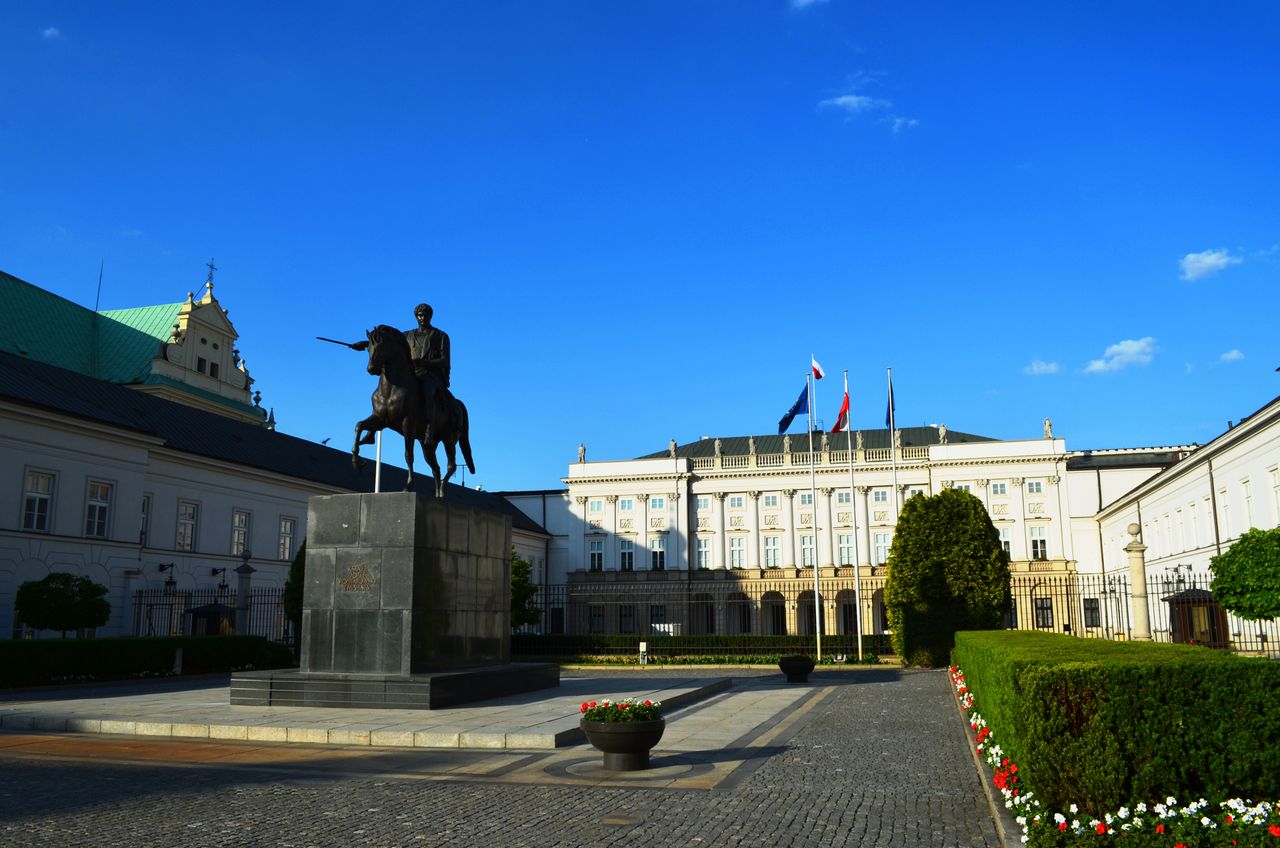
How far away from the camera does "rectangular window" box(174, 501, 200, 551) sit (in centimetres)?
4497

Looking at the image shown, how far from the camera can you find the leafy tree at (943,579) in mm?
35094

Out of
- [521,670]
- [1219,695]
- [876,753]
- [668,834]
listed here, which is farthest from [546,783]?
[521,670]

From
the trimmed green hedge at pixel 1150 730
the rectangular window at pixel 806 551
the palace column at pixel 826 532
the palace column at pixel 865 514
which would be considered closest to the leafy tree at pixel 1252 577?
the trimmed green hedge at pixel 1150 730

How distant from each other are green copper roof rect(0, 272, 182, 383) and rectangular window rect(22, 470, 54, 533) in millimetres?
19290

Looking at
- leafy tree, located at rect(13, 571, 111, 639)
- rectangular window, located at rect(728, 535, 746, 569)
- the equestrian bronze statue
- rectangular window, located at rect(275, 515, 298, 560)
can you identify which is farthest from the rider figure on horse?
rectangular window, located at rect(728, 535, 746, 569)

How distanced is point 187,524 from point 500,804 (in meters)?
41.1

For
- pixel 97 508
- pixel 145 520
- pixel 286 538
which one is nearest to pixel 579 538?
pixel 286 538

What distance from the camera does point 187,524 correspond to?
4559 centimetres

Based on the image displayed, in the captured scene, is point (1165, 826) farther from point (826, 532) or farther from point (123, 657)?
point (826, 532)

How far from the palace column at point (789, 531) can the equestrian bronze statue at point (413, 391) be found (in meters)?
64.2

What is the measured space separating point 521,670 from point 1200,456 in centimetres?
3711

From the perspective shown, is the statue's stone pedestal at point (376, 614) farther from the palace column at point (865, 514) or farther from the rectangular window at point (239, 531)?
the palace column at point (865, 514)

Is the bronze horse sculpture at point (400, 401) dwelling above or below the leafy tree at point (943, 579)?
above

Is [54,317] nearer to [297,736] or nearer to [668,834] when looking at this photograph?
[297,736]
